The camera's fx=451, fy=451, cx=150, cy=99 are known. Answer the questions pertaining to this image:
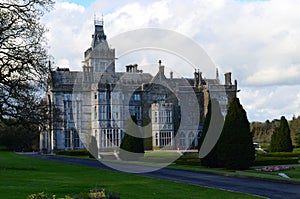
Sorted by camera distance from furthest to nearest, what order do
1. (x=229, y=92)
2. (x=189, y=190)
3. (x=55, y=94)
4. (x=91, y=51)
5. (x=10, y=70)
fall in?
(x=91, y=51) < (x=229, y=92) < (x=55, y=94) < (x=10, y=70) < (x=189, y=190)

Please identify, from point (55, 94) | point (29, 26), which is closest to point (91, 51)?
point (55, 94)

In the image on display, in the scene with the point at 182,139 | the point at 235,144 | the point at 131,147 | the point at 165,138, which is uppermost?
the point at 165,138

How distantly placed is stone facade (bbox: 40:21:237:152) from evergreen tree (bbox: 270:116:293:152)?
797 inches

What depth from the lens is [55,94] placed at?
58.6 meters

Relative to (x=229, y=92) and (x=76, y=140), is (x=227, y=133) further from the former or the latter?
(x=229, y=92)

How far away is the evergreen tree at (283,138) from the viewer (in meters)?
40.4

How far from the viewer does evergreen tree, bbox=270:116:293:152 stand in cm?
4039

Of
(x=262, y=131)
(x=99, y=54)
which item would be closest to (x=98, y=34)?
(x=99, y=54)

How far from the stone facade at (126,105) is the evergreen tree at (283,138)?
797 inches

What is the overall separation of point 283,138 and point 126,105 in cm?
2552

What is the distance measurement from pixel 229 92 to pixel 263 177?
154ft

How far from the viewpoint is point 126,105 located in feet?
200

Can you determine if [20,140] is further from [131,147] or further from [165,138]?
[131,147]

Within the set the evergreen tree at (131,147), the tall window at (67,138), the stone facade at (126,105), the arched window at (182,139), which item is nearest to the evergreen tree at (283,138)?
the evergreen tree at (131,147)
